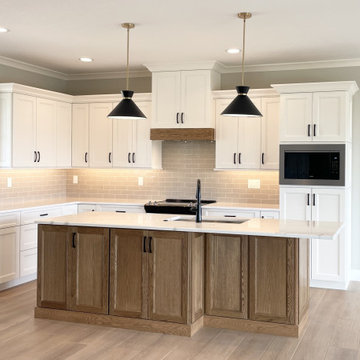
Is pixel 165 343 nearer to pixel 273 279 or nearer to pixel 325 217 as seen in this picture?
pixel 273 279

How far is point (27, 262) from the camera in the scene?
20.6 feet

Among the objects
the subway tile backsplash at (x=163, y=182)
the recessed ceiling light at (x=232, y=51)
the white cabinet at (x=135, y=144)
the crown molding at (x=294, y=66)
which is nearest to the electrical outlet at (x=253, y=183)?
the subway tile backsplash at (x=163, y=182)

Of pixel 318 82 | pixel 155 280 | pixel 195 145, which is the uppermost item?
pixel 318 82

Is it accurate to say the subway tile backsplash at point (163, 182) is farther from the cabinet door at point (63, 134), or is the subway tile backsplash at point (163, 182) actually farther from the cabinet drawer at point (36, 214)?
the cabinet drawer at point (36, 214)

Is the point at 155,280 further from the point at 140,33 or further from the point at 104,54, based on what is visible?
the point at 104,54

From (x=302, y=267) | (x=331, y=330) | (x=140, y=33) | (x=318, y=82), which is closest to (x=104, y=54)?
(x=140, y=33)

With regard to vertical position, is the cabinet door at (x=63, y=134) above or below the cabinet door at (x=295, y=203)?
above

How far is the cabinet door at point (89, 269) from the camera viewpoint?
4.60 meters

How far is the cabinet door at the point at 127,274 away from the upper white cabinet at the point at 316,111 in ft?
8.22

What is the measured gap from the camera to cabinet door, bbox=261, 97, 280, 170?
6.49m

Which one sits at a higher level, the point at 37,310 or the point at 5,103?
the point at 5,103

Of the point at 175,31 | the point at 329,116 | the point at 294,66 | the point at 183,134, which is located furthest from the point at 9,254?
the point at 294,66

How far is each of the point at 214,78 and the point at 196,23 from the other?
6.10ft

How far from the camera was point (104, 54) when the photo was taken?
634 centimetres
